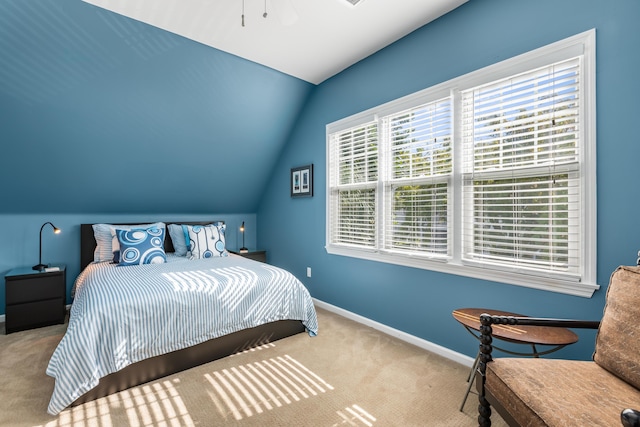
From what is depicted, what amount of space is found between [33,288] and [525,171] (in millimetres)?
4440

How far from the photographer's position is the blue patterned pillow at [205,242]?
149 inches

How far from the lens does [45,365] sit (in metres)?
2.40

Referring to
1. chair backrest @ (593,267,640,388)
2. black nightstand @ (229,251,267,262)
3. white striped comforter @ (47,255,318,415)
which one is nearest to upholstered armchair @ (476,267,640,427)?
chair backrest @ (593,267,640,388)

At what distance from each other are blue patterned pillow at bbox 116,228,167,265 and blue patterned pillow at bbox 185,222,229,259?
39 centimetres

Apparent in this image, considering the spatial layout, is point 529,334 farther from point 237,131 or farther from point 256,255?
point 256,255

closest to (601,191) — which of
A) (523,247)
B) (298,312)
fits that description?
(523,247)

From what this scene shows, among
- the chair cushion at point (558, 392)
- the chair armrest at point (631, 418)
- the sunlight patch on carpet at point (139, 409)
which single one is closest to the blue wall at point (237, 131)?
the chair cushion at point (558, 392)

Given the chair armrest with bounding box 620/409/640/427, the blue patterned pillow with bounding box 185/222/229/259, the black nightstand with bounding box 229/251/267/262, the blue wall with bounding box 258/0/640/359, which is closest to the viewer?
the chair armrest with bounding box 620/409/640/427

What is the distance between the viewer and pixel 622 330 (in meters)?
1.35

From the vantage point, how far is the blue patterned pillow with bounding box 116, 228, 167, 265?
326cm

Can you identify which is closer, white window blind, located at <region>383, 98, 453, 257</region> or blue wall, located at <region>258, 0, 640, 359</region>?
blue wall, located at <region>258, 0, 640, 359</region>

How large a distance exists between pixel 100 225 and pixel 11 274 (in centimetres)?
89

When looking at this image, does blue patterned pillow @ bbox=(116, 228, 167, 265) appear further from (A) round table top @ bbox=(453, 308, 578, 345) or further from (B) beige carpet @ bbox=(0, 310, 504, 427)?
(A) round table top @ bbox=(453, 308, 578, 345)

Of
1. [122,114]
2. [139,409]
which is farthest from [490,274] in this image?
[122,114]
